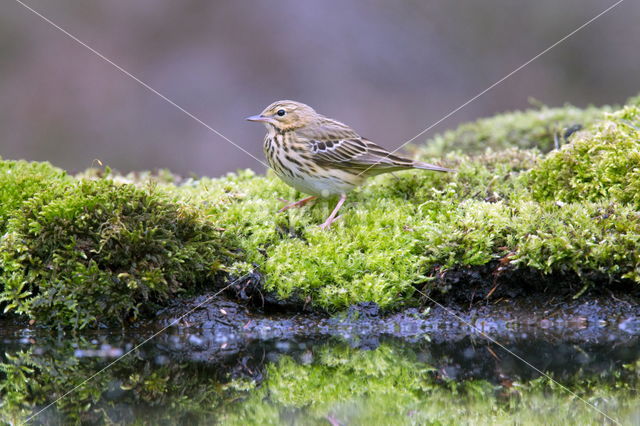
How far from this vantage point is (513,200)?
5.64 m

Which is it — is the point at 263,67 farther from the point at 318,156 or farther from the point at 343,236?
the point at 343,236

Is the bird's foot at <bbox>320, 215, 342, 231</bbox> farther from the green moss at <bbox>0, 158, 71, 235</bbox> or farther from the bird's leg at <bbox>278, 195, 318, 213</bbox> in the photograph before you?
the green moss at <bbox>0, 158, 71, 235</bbox>

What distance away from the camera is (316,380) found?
384 centimetres

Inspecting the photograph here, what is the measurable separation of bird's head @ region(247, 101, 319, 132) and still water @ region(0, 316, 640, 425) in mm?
2452

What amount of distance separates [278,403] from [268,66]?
425 inches

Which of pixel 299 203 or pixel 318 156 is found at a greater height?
pixel 318 156

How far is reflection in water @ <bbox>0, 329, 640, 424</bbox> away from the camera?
11.0ft

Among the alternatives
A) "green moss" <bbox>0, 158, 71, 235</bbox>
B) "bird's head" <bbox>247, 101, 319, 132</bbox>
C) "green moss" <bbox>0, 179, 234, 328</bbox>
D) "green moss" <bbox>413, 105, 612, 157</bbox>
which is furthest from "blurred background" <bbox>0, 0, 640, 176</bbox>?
"green moss" <bbox>0, 179, 234, 328</bbox>

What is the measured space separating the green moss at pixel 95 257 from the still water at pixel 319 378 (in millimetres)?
217

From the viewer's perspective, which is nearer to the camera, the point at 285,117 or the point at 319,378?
the point at 319,378

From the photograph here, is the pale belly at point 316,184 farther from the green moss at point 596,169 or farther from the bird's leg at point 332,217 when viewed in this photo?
the green moss at point 596,169

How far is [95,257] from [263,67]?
9.27 meters

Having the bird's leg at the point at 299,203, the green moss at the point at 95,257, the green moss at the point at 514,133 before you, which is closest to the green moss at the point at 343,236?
the green moss at the point at 95,257

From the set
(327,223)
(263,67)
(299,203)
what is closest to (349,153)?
(299,203)
